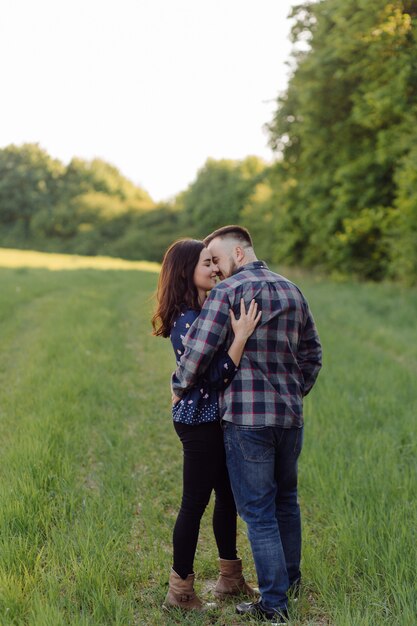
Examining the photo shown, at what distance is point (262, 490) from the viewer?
299cm

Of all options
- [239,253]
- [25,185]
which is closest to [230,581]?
[239,253]

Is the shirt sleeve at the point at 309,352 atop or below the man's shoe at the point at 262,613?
atop

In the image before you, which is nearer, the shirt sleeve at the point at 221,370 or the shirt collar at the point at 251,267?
the shirt sleeve at the point at 221,370

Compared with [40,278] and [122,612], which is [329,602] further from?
[40,278]

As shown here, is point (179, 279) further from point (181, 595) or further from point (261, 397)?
point (181, 595)

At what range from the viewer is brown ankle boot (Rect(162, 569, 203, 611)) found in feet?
10.5

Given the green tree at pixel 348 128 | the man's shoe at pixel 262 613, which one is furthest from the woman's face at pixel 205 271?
the green tree at pixel 348 128

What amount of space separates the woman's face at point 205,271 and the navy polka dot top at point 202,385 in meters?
0.16

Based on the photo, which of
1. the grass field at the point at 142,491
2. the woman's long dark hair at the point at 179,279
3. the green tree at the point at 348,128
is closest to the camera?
the grass field at the point at 142,491

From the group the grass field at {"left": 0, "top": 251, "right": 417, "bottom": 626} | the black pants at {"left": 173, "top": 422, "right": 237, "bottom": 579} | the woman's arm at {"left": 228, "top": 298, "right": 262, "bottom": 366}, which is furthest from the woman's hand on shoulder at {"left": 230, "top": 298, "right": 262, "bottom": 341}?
the grass field at {"left": 0, "top": 251, "right": 417, "bottom": 626}

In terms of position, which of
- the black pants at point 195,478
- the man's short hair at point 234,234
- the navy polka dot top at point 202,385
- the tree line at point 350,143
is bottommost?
the black pants at point 195,478

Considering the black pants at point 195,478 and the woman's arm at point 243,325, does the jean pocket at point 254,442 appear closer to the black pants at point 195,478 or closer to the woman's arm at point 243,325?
the black pants at point 195,478

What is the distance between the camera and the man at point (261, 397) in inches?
117

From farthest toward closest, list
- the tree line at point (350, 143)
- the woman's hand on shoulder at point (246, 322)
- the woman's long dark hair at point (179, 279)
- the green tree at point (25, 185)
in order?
the green tree at point (25, 185) → the tree line at point (350, 143) → the woman's long dark hair at point (179, 279) → the woman's hand on shoulder at point (246, 322)
